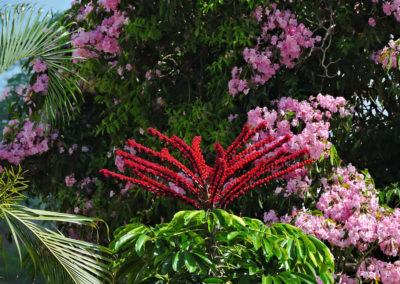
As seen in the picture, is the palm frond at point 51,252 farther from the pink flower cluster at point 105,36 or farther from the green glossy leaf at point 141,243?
the pink flower cluster at point 105,36

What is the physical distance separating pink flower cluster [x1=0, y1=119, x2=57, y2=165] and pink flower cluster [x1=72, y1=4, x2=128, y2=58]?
3.27ft

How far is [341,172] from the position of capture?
15.1ft

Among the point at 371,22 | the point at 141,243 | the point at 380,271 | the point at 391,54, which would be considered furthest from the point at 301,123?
the point at 141,243

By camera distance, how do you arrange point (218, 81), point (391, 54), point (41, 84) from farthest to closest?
point (41, 84) → point (218, 81) → point (391, 54)

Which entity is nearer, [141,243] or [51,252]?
[141,243]

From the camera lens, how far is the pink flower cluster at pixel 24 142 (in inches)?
246

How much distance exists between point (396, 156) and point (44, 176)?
11.8 feet

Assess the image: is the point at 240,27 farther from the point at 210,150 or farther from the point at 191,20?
A: the point at 210,150

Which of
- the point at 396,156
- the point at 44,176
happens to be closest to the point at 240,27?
the point at 396,156

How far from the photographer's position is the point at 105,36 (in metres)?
5.73

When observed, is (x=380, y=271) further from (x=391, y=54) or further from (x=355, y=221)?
(x=391, y=54)

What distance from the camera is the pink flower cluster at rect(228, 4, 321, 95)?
4875 millimetres

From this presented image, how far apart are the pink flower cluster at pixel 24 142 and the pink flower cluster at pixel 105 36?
996 mm

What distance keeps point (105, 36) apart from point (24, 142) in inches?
58.5
